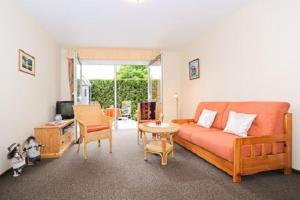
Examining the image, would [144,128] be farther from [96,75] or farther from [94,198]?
[96,75]

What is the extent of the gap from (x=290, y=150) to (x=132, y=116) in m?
6.04

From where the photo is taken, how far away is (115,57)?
5.35 meters

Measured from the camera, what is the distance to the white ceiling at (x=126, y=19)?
2.94m

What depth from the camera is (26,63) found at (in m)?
3.07

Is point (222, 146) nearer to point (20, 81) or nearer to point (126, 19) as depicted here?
point (126, 19)

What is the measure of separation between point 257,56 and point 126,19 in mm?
2309

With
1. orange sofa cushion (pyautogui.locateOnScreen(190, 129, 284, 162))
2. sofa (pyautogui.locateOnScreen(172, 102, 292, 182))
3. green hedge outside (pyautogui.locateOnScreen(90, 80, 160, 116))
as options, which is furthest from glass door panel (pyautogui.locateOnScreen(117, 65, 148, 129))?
sofa (pyautogui.locateOnScreen(172, 102, 292, 182))

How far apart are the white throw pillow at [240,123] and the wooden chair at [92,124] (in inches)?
82.1

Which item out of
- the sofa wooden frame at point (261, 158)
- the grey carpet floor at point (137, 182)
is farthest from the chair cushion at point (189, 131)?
the sofa wooden frame at point (261, 158)

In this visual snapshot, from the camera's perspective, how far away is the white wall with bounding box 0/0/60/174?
8.06ft

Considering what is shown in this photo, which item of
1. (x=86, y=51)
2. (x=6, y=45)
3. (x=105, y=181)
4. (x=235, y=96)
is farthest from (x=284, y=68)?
(x=86, y=51)

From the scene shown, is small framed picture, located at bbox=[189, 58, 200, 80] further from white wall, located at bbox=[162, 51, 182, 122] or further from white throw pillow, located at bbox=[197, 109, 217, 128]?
white throw pillow, located at bbox=[197, 109, 217, 128]

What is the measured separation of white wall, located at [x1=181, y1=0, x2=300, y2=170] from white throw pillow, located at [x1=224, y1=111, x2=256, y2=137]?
1.42ft

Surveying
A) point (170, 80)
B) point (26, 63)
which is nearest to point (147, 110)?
point (170, 80)
